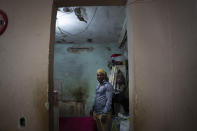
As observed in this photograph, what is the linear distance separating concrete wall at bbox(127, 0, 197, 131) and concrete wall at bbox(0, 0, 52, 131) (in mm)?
839

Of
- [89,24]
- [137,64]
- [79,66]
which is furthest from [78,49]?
[137,64]

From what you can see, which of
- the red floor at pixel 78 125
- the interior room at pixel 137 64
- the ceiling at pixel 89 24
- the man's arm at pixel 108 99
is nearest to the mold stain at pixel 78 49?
the ceiling at pixel 89 24

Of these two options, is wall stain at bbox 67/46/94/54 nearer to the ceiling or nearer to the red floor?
the ceiling

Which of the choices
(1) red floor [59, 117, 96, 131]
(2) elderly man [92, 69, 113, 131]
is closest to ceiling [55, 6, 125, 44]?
(2) elderly man [92, 69, 113, 131]

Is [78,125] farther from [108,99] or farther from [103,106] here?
[108,99]

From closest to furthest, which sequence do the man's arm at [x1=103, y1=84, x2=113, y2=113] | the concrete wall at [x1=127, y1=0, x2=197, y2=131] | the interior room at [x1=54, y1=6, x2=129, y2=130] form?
the concrete wall at [x1=127, y1=0, x2=197, y2=131] < the man's arm at [x1=103, y1=84, x2=113, y2=113] < the interior room at [x1=54, y1=6, x2=129, y2=130]

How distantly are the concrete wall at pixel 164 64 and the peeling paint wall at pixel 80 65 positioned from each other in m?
3.53

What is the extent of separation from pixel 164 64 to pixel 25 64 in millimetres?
1280

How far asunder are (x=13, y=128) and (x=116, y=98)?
2.62 metres

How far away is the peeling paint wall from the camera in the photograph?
4895 millimetres

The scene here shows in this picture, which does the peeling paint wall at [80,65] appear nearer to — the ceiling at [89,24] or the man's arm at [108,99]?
the ceiling at [89,24]

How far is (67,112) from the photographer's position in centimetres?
476

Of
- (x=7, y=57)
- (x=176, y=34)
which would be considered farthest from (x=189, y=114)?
(x=7, y=57)

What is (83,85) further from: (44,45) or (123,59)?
(44,45)
